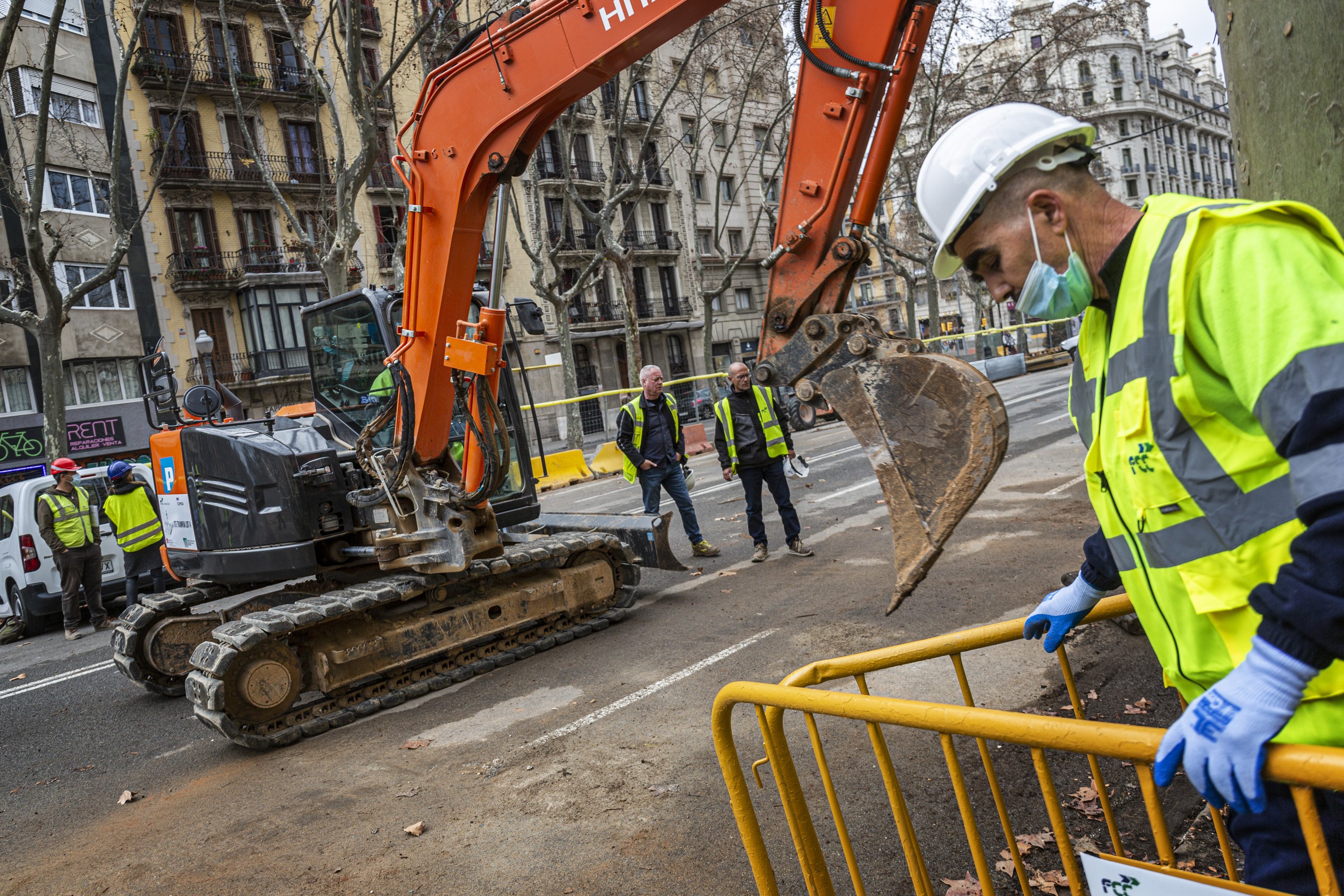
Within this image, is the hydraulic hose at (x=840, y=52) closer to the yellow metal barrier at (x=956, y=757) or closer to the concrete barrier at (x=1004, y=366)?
the yellow metal barrier at (x=956, y=757)

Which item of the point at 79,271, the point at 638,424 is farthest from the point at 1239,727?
the point at 79,271

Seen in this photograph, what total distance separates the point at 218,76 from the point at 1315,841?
37407 millimetres

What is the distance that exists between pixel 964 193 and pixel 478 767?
4061 millimetres

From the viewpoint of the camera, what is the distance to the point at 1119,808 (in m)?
3.58

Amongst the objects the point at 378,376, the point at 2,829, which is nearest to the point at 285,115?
the point at 378,376

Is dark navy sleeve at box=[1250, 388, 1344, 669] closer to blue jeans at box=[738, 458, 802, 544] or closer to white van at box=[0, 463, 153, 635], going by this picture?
blue jeans at box=[738, 458, 802, 544]

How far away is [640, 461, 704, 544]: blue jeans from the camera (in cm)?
970

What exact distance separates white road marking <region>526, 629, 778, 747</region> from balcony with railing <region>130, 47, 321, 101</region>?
29939 millimetres

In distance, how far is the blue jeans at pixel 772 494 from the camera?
919 centimetres

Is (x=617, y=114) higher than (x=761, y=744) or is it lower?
higher

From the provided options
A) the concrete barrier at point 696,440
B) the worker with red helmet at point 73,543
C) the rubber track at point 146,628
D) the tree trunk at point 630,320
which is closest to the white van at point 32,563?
the worker with red helmet at point 73,543

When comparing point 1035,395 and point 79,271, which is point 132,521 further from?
point 79,271

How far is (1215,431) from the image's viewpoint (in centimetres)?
159

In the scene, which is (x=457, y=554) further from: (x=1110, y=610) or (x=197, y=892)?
(x=1110, y=610)
